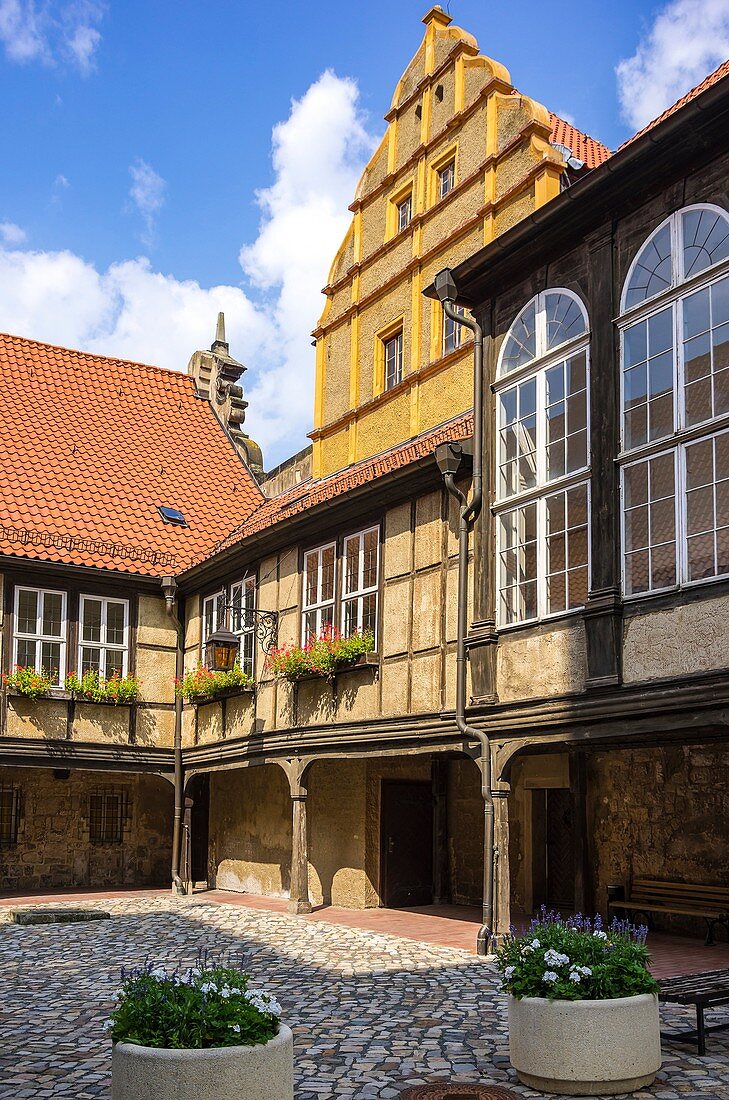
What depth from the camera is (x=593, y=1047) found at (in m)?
6.41

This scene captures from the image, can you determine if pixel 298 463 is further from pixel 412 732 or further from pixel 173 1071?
pixel 173 1071

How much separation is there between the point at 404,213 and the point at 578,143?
3293 millimetres

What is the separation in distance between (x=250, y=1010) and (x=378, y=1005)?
388 centimetres

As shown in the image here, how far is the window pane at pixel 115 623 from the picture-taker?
19453 millimetres

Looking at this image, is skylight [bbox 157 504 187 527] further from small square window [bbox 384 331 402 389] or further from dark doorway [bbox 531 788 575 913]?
dark doorway [bbox 531 788 575 913]

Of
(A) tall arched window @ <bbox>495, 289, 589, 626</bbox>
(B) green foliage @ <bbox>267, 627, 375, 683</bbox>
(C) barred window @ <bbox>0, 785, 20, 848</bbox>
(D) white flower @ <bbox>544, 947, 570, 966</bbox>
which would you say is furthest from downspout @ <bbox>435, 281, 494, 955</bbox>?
(C) barred window @ <bbox>0, 785, 20, 848</bbox>

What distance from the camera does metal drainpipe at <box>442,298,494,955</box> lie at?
38.7ft

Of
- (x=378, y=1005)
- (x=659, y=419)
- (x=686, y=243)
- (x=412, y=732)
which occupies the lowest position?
(x=378, y=1005)

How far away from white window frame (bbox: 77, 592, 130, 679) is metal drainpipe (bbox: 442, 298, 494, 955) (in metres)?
8.39

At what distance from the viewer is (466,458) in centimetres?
1277

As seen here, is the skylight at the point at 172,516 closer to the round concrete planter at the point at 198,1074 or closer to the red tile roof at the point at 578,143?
the red tile roof at the point at 578,143

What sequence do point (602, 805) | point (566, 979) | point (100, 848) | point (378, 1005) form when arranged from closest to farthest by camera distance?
1. point (566, 979)
2. point (378, 1005)
3. point (602, 805)
4. point (100, 848)

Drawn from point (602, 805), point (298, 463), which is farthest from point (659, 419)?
point (298, 463)

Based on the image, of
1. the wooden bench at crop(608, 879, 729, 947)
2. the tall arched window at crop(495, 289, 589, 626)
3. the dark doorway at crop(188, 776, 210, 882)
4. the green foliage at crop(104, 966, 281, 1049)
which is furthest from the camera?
the dark doorway at crop(188, 776, 210, 882)
